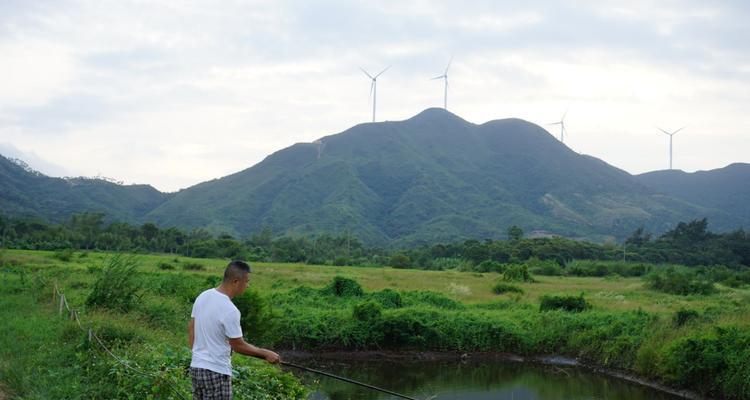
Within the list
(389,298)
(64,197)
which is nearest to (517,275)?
(389,298)

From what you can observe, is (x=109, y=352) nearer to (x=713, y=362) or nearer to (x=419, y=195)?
(x=713, y=362)

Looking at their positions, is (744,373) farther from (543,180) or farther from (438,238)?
(543,180)

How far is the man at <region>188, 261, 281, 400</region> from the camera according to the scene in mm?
6508

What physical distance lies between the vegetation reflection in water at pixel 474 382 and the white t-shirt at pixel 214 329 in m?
10.8

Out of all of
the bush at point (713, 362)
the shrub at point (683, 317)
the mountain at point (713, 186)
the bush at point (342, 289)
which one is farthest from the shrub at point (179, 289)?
the mountain at point (713, 186)

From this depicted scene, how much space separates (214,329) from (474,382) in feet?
51.4

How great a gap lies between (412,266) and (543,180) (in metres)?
83.5

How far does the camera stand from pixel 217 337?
6570mm

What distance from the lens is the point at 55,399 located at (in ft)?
30.7

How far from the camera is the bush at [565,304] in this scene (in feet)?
92.6

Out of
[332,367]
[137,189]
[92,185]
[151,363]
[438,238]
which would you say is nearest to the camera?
[151,363]

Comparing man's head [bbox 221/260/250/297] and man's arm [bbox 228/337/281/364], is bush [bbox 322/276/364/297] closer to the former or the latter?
man's arm [bbox 228/337/281/364]

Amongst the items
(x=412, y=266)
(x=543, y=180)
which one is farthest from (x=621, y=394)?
(x=543, y=180)

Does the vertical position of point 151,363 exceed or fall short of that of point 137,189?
it falls short
